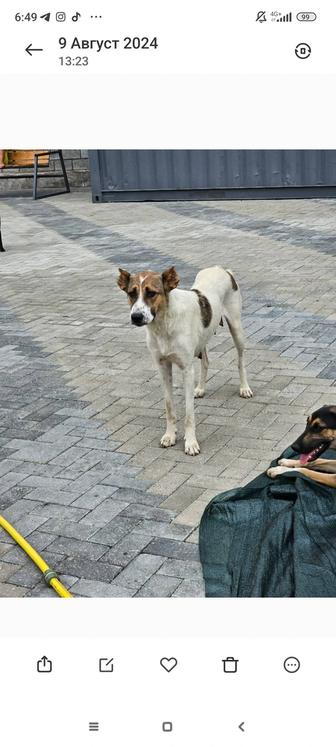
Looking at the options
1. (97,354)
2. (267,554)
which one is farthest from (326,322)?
(267,554)

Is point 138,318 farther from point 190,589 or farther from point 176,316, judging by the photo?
point 190,589

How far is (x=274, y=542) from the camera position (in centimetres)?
405

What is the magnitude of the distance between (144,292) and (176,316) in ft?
1.49

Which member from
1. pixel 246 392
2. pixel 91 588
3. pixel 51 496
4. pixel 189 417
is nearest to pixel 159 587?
pixel 91 588

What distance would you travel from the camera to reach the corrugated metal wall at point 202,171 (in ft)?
56.0

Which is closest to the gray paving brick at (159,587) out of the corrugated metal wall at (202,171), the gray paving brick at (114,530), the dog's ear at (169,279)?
the gray paving brick at (114,530)

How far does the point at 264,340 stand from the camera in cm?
820

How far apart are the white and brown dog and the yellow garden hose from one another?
1.40 metres

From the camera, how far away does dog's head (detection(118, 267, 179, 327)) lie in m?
5.08
